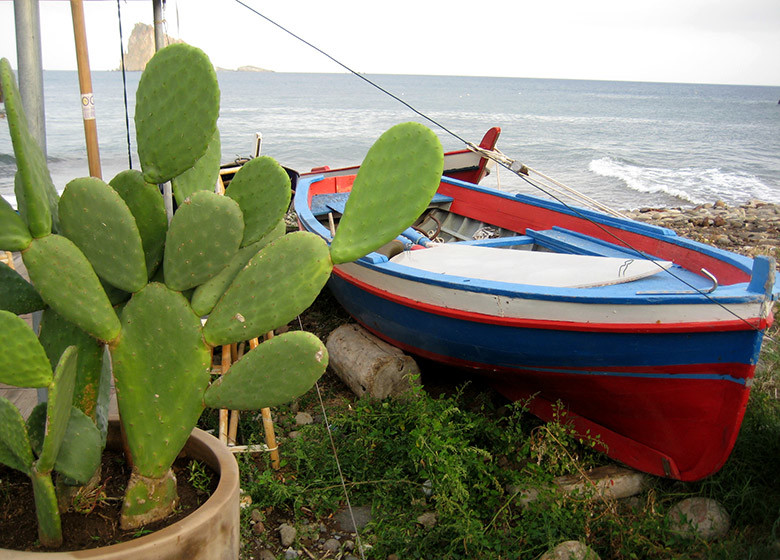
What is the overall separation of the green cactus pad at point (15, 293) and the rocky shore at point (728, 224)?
363 inches

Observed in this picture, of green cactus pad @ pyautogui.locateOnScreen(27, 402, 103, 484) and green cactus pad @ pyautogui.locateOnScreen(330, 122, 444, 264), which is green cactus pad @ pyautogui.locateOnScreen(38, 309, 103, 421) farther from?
green cactus pad @ pyautogui.locateOnScreen(330, 122, 444, 264)

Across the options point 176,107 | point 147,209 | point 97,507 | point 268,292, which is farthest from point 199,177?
point 97,507

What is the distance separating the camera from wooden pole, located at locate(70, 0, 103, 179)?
2357 millimetres

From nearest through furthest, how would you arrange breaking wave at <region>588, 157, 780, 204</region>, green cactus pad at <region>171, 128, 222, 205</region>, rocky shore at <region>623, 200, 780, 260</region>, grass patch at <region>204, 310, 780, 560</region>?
green cactus pad at <region>171, 128, 222, 205</region>, grass patch at <region>204, 310, 780, 560</region>, rocky shore at <region>623, 200, 780, 260</region>, breaking wave at <region>588, 157, 780, 204</region>

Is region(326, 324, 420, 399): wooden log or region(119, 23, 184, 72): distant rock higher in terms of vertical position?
region(119, 23, 184, 72): distant rock

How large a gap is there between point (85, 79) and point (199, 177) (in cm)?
63

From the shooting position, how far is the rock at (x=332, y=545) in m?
3.13

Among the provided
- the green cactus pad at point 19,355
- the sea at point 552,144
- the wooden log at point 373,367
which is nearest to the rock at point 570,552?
the wooden log at point 373,367

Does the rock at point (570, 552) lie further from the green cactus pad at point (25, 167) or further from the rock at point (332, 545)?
the green cactus pad at point (25, 167)

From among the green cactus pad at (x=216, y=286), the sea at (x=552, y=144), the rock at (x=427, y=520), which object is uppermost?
the green cactus pad at (x=216, y=286)

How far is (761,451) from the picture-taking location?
3516 millimetres

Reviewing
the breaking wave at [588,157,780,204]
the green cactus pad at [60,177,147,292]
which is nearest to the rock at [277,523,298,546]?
the green cactus pad at [60,177,147,292]

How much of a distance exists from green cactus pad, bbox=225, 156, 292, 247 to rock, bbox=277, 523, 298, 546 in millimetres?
1680

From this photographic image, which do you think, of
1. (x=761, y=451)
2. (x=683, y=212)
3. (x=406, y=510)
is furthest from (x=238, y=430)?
(x=683, y=212)
